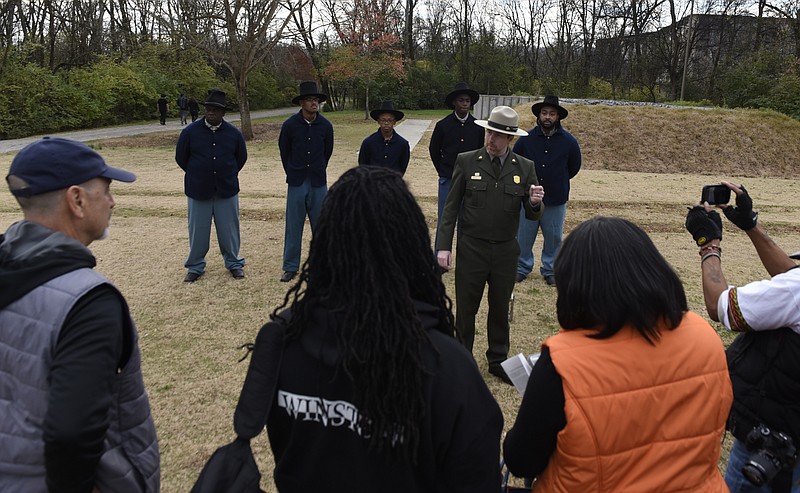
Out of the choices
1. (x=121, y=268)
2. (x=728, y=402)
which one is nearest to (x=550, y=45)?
(x=121, y=268)

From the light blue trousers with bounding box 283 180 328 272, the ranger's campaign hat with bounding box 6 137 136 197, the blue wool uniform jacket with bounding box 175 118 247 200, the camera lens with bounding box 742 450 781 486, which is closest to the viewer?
the ranger's campaign hat with bounding box 6 137 136 197

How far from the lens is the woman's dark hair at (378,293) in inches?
53.4

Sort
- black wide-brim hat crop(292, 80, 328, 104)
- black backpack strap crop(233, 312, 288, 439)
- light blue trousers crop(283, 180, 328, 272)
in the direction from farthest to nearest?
black wide-brim hat crop(292, 80, 328, 104) → light blue trousers crop(283, 180, 328, 272) → black backpack strap crop(233, 312, 288, 439)

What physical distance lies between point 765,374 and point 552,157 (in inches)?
173

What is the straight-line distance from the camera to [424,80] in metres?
39.8

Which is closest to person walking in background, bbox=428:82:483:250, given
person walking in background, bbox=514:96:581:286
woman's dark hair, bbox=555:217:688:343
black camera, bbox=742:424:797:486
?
person walking in background, bbox=514:96:581:286

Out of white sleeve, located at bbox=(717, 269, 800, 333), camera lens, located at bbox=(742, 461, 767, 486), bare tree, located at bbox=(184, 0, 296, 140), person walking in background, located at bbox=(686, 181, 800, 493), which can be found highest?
bare tree, located at bbox=(184, 0, 296, 140)

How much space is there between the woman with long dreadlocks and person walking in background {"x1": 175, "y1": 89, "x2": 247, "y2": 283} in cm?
472

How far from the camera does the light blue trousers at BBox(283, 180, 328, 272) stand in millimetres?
6184

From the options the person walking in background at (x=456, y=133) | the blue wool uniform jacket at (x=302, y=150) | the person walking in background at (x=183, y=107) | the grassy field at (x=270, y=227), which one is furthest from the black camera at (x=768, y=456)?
the person walking in background at (x=183, y=107)

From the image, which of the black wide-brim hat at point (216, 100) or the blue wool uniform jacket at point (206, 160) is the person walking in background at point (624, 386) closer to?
the blue wool uniform jacket at point (206, 160)

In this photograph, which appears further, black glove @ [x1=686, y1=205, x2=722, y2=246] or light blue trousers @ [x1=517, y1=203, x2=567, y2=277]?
light blue trousers @ [x1=517, y1=203, x2=567, y2=277]

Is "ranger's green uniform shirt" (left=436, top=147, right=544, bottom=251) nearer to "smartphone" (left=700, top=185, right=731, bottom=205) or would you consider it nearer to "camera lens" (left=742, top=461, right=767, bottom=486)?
"smartphone" (left=700, top=185, right=731, bottom=205)

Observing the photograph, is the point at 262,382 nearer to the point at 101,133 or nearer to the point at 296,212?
the point at 296,212
